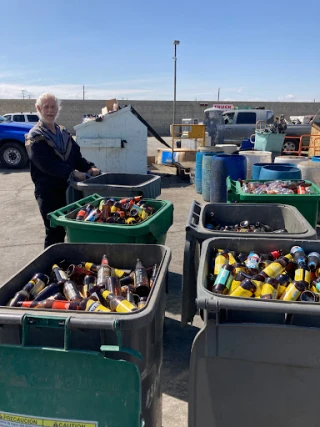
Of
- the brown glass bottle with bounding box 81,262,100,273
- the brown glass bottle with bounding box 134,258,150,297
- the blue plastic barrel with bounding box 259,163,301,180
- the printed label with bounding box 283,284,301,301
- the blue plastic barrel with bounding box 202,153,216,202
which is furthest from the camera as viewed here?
the blue plastic barrel with bounding box 202,153,216,202

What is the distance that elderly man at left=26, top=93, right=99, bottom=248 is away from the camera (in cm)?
382

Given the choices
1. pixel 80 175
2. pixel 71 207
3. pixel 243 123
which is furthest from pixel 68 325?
pixel 243 123

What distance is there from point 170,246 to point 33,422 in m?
4.26

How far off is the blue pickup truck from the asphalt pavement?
0.30 meters

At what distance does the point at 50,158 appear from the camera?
12.7 feet

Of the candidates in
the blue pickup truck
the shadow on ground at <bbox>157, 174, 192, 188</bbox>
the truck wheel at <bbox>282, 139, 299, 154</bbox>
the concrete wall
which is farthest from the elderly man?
the concrete wall

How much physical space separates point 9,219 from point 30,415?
6.39 m

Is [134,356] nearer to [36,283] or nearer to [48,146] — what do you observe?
[36,283]

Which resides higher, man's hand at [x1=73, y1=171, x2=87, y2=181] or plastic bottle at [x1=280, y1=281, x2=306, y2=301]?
man's hand at [x1=73, y1=171, x2=87, y2=181]

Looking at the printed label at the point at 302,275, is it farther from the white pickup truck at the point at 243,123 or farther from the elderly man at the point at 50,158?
the white pickup truck at the point at 243,123

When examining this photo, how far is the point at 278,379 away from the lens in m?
1.66

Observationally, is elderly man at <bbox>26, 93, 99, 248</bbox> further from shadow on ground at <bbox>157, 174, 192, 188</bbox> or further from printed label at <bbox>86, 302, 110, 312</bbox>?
shadow on ground at <bbox>157, 174, 192, 188</bbox>

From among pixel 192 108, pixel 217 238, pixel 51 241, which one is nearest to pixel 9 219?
pixel 51 241

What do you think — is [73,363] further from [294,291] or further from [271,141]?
[271,141]
